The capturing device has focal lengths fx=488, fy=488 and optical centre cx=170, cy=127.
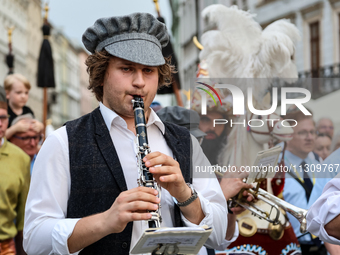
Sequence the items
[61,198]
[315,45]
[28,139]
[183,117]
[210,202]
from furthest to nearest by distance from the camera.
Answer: [315,45] < [28,139] < [183,117] < [210,202] < [61,198]

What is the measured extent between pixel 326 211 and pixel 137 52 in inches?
42.5

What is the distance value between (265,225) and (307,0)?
2123 centimetres

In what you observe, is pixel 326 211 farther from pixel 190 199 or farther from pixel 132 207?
pixel 132 207

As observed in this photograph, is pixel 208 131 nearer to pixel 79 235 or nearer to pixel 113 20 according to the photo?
pixel 113 20

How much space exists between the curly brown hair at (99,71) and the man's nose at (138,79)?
0.54ft

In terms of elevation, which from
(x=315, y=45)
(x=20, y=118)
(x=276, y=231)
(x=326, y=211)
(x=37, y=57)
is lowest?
(x=276, y=231)

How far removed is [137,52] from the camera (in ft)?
7.05

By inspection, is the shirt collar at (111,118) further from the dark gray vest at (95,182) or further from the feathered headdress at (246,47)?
the feathered headdress at (246,47)

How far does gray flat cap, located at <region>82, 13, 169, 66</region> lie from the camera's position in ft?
7.07

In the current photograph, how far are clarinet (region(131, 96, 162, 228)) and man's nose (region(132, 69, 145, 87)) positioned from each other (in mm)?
60

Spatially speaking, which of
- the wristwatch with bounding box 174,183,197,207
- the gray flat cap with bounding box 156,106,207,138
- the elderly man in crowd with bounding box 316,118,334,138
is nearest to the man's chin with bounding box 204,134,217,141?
the gray flat cap with bounding box 156,106,207,138

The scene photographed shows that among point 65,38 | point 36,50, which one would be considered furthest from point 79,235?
point 65,38

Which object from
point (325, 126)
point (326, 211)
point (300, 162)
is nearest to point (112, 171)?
point (326, 211)

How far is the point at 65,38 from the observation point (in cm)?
6372
